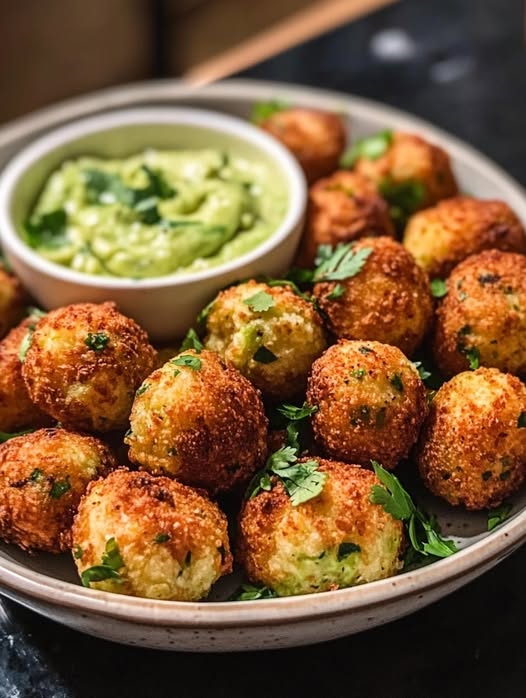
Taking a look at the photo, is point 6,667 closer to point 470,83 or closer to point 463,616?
point 463,616

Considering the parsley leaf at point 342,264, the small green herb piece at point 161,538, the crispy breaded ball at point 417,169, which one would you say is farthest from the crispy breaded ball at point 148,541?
the crispy breaded ball at point 417,169

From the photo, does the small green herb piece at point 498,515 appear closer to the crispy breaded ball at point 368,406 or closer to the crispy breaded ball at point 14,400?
the crispy breaded ball at point 368,406

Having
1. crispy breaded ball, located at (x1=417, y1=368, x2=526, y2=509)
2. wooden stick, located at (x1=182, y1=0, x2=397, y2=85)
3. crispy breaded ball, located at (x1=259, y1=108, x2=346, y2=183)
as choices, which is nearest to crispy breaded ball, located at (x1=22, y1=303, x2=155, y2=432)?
crispy breaded ball, located at (x1=417, y1=368, x2=526, y2=509)

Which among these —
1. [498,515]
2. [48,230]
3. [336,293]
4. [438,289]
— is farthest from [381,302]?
[48,230]

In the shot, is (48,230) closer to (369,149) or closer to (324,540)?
(369,149)

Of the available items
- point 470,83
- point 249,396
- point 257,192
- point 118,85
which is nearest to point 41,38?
point 118,85

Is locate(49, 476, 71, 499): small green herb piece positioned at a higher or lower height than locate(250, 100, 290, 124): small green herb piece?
higher

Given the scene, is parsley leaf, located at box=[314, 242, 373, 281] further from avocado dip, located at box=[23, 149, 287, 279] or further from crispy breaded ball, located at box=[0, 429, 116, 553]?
crispy breaded ball, located at box=[0, 429, 116, 553]
